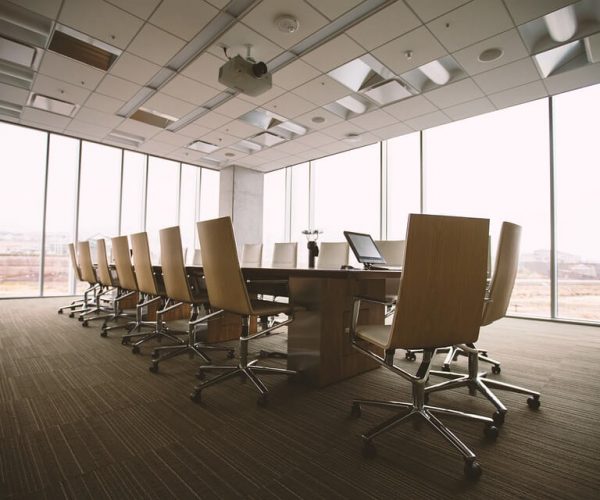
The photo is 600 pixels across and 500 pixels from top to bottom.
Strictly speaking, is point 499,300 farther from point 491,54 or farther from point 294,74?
point 294,74

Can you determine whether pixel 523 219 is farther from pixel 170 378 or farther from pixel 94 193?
pixel 94 193

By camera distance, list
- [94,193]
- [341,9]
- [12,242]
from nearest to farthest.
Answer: [341,9] < [12,242] < [94,193]

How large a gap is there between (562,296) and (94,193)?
367 inches

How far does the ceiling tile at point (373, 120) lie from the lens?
586 cm

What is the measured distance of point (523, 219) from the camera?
563cm

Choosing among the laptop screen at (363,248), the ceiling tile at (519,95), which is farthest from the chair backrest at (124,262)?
the ceiling tile at (519,95)

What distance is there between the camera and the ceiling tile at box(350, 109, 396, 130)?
586cm

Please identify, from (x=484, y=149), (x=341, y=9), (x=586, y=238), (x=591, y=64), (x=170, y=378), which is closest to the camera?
(x=170, y=378)

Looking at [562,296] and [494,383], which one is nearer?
[494,383]

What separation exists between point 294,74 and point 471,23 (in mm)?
2188

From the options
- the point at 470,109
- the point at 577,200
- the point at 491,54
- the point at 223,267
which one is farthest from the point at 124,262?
the point at 577,200

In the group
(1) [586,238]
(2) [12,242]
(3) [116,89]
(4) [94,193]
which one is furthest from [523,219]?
(2) [12,242]

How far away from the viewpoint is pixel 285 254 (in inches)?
204

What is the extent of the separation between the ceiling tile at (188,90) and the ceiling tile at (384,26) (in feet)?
7.75
